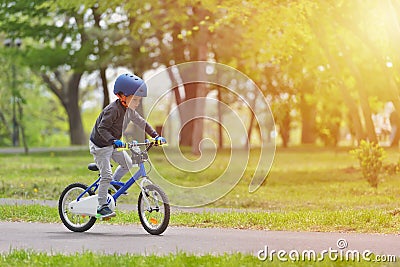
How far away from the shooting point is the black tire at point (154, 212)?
35.9 ft

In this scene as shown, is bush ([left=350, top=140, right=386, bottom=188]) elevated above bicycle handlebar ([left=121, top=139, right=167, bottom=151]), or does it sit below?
below

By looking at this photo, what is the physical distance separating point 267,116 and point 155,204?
17.7 meters

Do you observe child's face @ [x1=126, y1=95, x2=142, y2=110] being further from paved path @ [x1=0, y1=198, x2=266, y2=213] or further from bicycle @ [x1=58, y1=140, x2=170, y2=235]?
paved path @ [x1=0, y1=198, x2=266, y2=213]

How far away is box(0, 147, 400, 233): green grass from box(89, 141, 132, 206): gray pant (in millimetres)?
1804

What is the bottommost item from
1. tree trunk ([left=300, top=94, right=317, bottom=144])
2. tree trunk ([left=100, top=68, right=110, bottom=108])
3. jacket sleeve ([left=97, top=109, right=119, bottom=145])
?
jacket sleeve ([left=97, top=109, right=119, bottom=145])

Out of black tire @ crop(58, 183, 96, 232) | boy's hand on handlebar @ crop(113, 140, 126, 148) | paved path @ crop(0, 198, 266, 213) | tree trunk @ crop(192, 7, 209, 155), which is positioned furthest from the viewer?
tree trunk @ crop(192, 7, 209, 155)

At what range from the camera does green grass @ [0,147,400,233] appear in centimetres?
1288

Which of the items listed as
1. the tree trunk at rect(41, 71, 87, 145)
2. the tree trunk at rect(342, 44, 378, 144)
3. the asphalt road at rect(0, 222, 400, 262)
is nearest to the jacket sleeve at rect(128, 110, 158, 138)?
the asphalt road at rect(0, 222, 400, 262)

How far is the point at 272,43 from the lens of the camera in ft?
90.6

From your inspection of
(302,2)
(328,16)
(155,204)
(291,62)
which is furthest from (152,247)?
(291,62)

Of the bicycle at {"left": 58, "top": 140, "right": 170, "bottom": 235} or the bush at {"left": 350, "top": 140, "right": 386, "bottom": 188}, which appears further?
the bush at {"left": 350, "top": 140, "right": 386, "bottom": 188}

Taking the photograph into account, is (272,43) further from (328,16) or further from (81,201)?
(81,201)

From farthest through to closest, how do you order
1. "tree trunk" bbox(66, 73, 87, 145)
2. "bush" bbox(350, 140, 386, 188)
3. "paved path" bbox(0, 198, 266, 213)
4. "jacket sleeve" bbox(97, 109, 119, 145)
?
"tree trunk" bbox(66, 73, 87, 145)
"bush" bbox(350, 140, 386, 188)
"paved path" bbox(0, 198, 266, 213)
"jacket sleeve" bbox(97, 109, 119, 145)

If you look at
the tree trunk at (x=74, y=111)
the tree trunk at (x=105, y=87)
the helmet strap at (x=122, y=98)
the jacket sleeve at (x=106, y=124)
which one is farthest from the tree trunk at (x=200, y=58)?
the jacket sleeve at (x=106, y=124)
